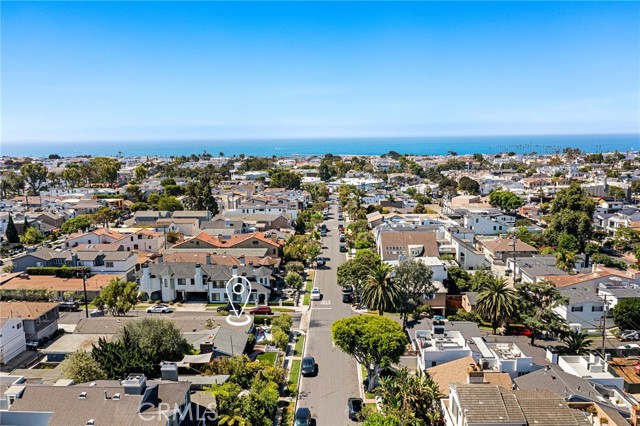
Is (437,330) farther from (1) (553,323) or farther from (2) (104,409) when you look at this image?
(2) (104,409)

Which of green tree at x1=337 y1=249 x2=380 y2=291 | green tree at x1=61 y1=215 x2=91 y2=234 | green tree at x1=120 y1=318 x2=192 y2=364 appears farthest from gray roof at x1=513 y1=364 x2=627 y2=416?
green tree at x1=61 y1=215 x2=91 y2=234

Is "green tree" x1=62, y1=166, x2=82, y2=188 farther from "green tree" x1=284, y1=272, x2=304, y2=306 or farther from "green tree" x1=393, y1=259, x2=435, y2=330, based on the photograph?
"green tree" x1=393, y1=259, x2=435, y2=330

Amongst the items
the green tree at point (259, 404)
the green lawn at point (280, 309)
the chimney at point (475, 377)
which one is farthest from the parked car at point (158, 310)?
the chimney at point (475, 377)

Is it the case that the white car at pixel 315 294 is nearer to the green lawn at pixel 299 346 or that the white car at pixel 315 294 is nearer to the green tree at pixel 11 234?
the green lawn at pixel 299 346

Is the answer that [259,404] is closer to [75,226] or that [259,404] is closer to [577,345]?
[577,345]

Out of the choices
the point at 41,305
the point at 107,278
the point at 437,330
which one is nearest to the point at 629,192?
the point at 437,330
